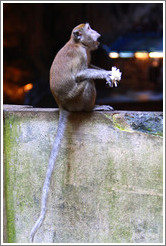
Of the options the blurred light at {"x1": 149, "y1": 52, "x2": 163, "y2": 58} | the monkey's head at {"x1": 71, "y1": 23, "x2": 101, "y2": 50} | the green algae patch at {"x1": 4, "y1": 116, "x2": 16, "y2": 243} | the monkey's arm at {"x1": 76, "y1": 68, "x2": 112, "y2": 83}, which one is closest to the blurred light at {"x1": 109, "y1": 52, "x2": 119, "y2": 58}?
the blurred light at {"x1": 149, "y1": 52, "x2": 163, "y2": 58}

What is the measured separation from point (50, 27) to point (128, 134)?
828 cm

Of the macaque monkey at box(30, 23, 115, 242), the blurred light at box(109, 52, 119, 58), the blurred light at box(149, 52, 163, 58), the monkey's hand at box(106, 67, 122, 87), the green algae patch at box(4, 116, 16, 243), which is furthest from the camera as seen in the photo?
the blurred light at box(149, 52, 163, 58)

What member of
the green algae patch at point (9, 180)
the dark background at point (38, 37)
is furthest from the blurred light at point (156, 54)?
the green algae patch at point (9, 180)

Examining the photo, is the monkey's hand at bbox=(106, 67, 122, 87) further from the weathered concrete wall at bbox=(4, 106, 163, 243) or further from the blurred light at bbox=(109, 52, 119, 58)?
the blurred light at bbox=(109, 52, 119, 58)

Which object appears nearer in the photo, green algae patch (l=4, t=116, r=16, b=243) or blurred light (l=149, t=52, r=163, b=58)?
green algae patch (l=4, t=116, r=16, b=243)

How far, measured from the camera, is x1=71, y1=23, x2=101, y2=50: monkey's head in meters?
2.94

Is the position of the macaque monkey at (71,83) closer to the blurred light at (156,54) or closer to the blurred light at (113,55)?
the blurred light at (113,55)

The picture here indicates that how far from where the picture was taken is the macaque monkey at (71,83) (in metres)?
2.79

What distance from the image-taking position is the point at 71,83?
2.80 meters

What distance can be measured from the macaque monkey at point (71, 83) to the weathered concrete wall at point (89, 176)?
0.32 feet

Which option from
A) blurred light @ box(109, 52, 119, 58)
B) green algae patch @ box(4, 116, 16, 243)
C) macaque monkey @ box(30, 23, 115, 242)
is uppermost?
blurred light @ box(109, 52, 119, 58)

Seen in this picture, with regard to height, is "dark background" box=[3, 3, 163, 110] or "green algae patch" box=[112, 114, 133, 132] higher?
"dark background" box=[3, 3, 163, 110]

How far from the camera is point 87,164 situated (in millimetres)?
2965

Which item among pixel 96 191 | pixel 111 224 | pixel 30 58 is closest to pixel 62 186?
pixel 96 191
